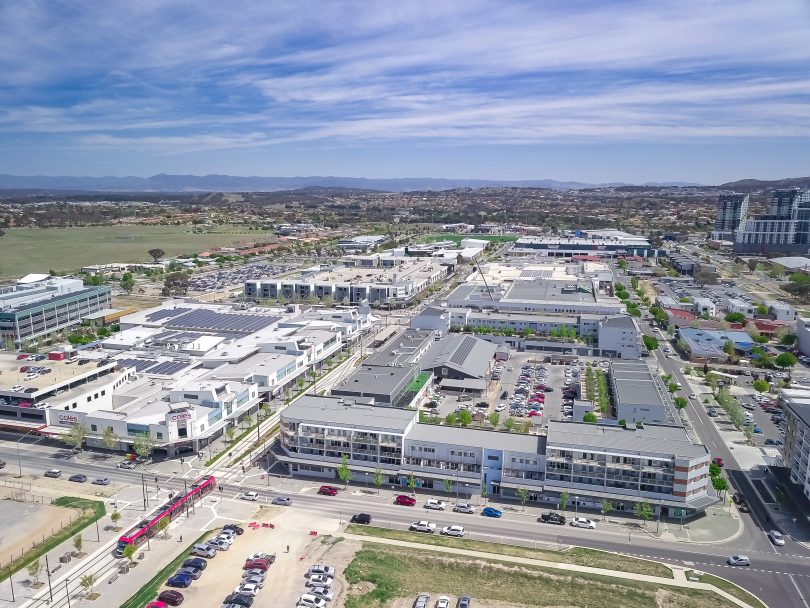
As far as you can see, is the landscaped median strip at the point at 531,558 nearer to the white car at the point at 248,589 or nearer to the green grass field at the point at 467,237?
the white car at the point at 248,589

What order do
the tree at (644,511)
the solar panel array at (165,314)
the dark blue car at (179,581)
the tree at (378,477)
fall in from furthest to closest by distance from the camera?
the solar panel array at (165,314) < the tree at (378,477) < the tree at (644,511) < the dark blue car at (179,581)

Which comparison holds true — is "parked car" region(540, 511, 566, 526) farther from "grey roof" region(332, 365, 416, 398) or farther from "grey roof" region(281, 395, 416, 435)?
"grey roof" region(332, 365, 416, 398)

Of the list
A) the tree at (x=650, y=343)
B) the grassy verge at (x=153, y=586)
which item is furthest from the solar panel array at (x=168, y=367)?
the tree at (x=650, y=343)

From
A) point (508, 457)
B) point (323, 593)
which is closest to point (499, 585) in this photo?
point (323, 593)

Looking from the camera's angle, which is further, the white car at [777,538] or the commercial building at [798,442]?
the commercial building at [798,442]

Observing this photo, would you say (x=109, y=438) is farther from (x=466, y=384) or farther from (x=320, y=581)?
(x=466, y=384)

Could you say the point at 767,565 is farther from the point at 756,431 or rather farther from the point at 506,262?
the point at 506,262
